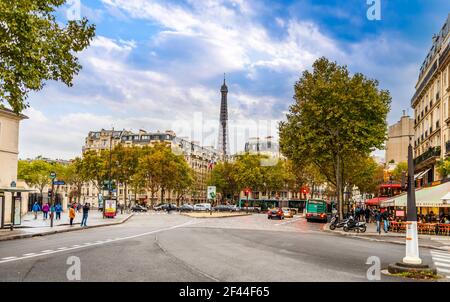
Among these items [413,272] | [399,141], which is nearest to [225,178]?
[399,141]

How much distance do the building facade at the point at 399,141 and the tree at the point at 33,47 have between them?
7869 cm

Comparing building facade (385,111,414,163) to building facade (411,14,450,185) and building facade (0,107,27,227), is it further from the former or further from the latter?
building facade (0,107,27,227)

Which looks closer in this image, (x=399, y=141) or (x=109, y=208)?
(x=109, y=208)

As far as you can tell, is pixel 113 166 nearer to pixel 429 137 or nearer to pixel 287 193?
pixel 429 137

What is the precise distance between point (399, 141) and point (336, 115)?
60.2m

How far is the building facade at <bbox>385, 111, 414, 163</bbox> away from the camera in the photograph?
298 feet

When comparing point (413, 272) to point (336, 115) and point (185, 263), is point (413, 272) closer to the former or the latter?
point (185, 263)

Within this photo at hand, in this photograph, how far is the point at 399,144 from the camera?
99500 mm

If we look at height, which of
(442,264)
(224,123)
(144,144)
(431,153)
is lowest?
(442,264)

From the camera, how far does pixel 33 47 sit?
17.6 meters

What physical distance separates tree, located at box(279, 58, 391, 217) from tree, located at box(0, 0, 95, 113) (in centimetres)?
2859

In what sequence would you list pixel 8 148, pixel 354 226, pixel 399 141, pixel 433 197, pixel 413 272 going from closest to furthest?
pixel 413 272 < pixel 433 197 < pixel 354 226 < pixel 8 148 < pixel 399 141

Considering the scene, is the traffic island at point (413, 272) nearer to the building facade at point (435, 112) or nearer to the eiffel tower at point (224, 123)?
the building facade at point (435, 112)

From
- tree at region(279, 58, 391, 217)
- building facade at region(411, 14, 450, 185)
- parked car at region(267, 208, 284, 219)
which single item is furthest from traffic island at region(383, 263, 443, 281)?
parked car at region(267, 208, 284, 219)
